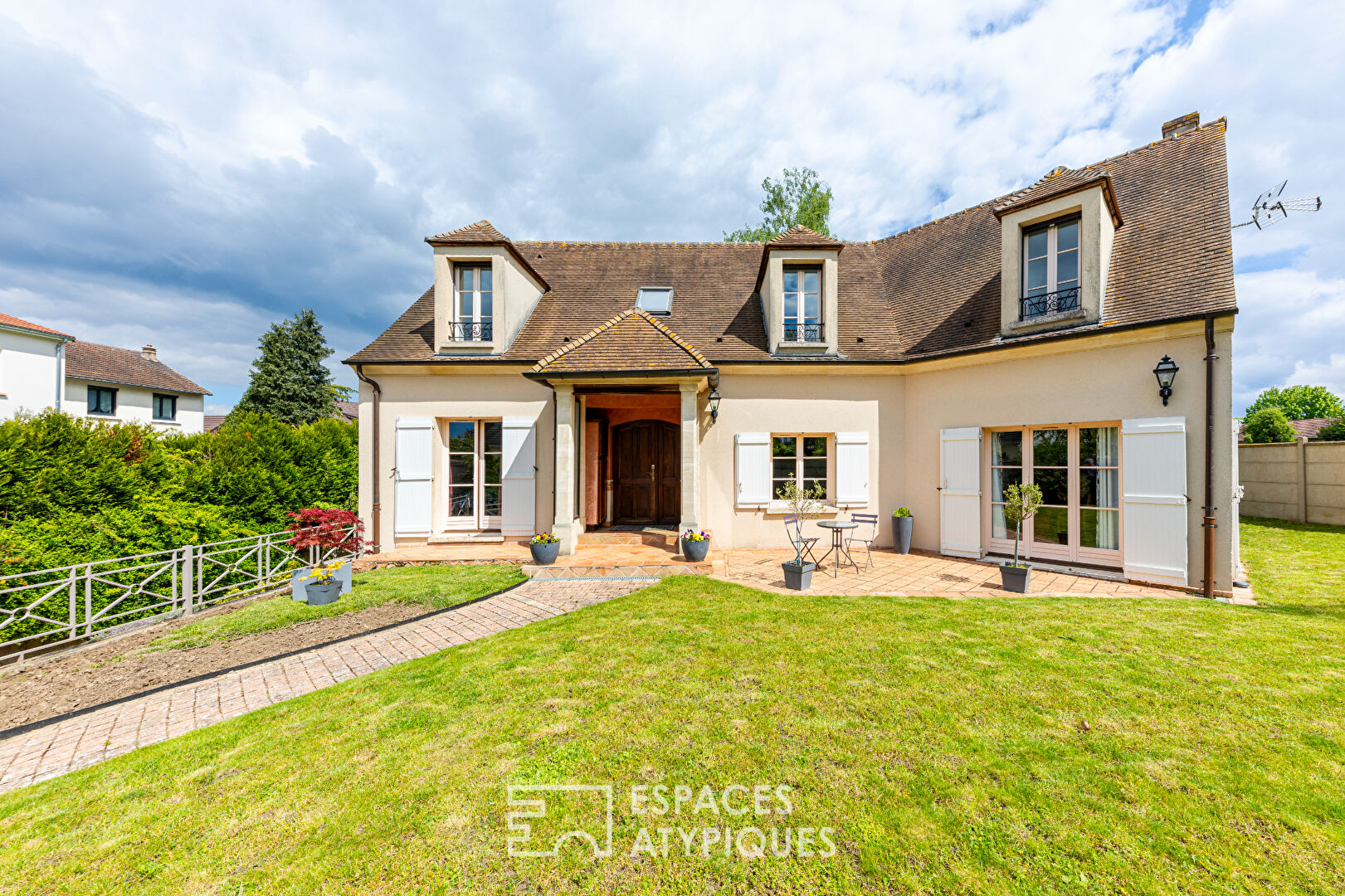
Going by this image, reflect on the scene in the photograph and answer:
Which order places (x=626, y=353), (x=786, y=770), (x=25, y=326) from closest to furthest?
(x=786, y=770) < (x=626, y=353) < (x=25, y=326)

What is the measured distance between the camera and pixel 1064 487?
7.66 m

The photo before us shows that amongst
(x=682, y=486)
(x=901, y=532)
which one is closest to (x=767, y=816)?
(x=682, y=486)

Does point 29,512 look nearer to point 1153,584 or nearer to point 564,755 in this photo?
point 564,755

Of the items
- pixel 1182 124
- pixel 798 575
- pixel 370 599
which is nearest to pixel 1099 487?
pixel 798 575

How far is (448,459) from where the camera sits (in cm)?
960

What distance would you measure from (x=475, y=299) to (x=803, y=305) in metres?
6.81

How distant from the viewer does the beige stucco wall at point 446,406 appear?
9.33 m

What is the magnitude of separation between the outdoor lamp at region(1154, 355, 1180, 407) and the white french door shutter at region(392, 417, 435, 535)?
12.0 metres

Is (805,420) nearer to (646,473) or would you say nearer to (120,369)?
(646,473)

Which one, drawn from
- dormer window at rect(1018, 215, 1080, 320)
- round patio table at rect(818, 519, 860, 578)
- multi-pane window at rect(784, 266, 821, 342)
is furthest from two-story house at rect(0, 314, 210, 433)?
dormer window at rect(1018, 215, 1080, 320)

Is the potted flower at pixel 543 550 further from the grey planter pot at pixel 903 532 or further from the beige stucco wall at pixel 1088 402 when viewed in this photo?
the beige stucco wall at pixel 1088 402

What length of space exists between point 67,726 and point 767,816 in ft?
17.0

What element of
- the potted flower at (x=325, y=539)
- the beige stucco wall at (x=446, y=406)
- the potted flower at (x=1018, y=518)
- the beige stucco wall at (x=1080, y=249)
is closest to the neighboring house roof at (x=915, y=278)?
the beige stucco wall at (x=1080, y=249)

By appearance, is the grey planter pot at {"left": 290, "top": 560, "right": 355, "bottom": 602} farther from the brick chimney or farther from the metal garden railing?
the brick chimney
